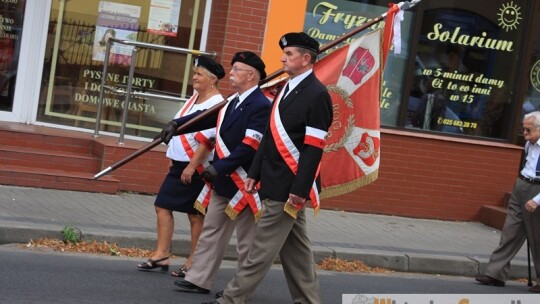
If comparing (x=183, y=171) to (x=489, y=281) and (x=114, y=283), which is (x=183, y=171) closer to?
(x=114, y=283)

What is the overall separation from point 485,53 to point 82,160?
Result: 5.46m

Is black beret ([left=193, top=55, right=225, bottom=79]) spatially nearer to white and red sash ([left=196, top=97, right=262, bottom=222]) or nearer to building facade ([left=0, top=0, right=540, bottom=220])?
white and red sash ([left=196, top=97, right=262, bottom=222])

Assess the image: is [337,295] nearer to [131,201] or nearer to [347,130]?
[347,130]

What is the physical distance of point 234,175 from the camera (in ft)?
25.4

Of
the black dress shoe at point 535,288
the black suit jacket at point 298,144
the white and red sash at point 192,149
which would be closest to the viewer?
the black suit jacket at point 298,144

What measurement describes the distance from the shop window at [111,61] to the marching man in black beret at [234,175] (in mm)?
4843

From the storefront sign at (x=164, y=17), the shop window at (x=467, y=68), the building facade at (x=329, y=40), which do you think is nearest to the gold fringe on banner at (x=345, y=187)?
the building facade at (x=329, y=40)

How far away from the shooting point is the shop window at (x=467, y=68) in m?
13.5

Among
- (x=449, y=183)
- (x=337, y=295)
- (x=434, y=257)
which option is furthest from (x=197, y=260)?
(x=449, y=183)

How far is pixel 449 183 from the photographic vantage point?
13.5m

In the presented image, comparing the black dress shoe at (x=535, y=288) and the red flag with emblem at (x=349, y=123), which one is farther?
the black dress shoe at (x=535, y=288)

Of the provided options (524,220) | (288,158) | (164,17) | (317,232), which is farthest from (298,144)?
(164,17)

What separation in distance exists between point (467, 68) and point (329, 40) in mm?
1993

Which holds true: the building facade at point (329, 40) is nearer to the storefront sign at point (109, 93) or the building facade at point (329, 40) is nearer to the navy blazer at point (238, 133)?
the storefront sign at point (109, 93)
